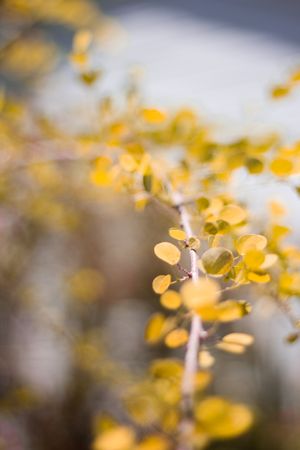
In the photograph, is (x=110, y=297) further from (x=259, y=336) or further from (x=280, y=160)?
(x=280, y=160)

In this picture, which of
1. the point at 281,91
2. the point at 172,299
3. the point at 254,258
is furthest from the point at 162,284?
the point at 281,91

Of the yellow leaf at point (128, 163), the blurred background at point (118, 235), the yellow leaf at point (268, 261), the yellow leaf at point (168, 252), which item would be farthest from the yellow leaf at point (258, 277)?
the blurred background at point (118, 235)

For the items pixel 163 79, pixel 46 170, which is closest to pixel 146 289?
pixel 163 79

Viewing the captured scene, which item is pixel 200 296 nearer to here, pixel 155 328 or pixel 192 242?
pixel 155 328

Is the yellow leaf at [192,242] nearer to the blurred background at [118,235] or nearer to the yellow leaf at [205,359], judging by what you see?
the yellow leaf at [205,359]

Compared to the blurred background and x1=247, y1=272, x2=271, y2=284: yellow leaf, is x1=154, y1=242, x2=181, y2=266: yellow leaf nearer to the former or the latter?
x1=247, y1=272, x2=271, y2=284: yellow leaf

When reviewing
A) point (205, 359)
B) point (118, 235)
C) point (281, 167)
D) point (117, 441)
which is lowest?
point (118, 235)

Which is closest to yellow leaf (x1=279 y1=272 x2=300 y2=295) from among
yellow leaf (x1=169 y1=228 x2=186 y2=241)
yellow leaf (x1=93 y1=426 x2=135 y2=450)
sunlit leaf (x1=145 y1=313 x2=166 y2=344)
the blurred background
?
yellow leaf (x1=169 y1=228 x2=186 y2=241)
